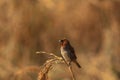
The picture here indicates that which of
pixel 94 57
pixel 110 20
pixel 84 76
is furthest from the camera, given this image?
pixel 110 20

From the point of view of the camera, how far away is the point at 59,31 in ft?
38.4

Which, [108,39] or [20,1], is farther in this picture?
[20,1]

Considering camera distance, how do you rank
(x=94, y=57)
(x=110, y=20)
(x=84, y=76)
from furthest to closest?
(x=110, y=20), (x=94, y=57), (x=84, y=76)

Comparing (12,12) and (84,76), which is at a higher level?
(12,12)

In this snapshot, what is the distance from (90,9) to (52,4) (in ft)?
2.18

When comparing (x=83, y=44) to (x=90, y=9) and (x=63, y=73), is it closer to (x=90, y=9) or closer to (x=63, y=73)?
(x=90, y=9)

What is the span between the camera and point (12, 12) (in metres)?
11.7

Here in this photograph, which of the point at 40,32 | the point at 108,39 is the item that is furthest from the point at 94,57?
the point at 40,32

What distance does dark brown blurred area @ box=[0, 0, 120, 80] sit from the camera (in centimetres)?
1051

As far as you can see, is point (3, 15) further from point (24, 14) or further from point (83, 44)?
point (83, 44)

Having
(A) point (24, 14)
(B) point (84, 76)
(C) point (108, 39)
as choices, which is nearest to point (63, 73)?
(B) point (84, 76)

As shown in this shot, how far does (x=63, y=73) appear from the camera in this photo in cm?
1002

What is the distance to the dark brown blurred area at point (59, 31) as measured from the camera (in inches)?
414

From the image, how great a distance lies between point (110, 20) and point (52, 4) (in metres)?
1.10
